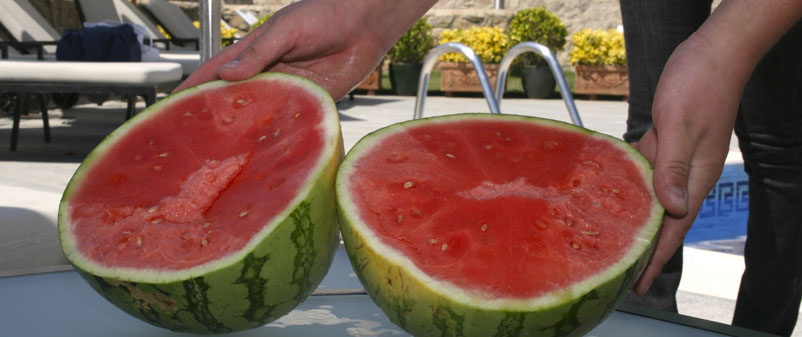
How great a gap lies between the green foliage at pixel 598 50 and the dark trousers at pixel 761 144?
11.4 metres

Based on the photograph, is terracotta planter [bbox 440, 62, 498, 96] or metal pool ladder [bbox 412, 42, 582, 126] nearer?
metal pool ladder [bbox 412, 42, 582, 126]

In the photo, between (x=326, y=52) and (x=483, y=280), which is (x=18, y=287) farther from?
(x=483, y=280)

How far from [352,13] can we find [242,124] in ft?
1.36

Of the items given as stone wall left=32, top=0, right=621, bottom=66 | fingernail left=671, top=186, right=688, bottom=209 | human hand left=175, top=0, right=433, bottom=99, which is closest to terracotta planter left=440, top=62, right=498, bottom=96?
stone wall left=32, top=0, right=621, bottom=66

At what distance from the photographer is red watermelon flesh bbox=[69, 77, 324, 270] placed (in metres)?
0.81

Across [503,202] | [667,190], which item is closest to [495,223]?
[503,202]

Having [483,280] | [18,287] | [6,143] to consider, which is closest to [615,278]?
[483,280]

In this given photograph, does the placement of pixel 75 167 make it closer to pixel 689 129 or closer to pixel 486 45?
pixel 689 129

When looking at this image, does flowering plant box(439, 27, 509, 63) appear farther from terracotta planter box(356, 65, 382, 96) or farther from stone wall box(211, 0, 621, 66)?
stone wall box(211, 0, 621, 66)

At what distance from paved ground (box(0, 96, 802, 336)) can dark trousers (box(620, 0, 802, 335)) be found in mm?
721

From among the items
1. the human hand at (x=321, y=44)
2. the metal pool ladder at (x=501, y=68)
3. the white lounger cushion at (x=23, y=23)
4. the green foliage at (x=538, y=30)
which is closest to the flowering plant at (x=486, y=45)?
the green foliage at (x=538, y=30)

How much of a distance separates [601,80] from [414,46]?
3160 mm

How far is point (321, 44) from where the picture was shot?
3.91 feet

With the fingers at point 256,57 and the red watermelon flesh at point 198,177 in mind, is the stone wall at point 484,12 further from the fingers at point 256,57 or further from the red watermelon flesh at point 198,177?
the red watermelon flesh at point 198,177
